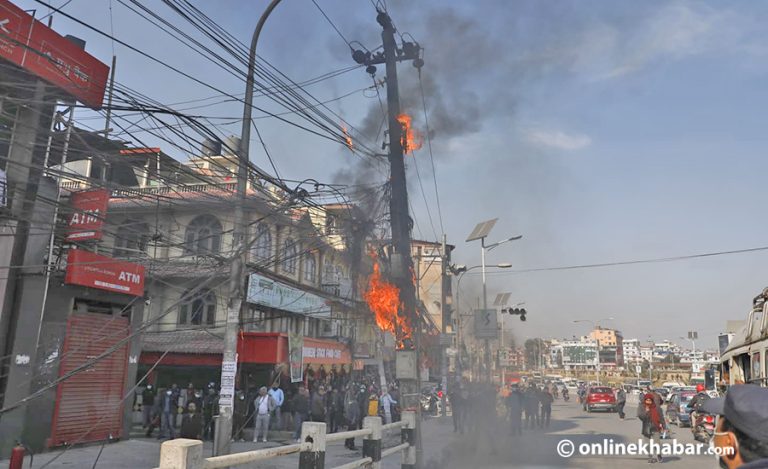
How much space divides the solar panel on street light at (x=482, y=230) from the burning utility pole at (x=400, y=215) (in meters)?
16.6

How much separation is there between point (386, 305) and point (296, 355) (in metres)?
5.35

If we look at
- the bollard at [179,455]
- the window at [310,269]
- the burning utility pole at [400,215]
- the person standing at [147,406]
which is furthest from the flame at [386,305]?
the window at [310,269]

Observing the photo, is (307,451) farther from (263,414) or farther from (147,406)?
(147,406)

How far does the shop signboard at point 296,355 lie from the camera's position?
750 inches

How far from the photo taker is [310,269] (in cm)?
3188

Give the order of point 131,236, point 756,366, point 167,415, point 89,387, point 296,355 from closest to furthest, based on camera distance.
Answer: point 756,366 < point 89,387 < point 167,415 < point 296,355 < point 131,236

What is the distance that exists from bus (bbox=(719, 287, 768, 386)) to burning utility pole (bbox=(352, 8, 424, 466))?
6.75 metres

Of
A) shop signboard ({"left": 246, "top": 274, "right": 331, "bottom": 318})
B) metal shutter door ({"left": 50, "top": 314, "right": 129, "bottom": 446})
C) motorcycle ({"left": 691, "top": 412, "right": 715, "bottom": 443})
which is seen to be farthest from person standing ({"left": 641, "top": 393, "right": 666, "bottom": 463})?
shop signboard ({"left": 246, "top": 274, "right": 331, "bottom": 318})

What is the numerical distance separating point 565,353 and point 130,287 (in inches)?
2735

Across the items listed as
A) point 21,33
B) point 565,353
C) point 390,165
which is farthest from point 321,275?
point 565,353

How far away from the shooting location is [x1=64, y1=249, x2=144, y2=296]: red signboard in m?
11.5

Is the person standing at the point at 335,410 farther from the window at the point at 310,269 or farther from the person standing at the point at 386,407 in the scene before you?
the window at the point at 310,269

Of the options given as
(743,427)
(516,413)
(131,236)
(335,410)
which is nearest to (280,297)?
(131,236)

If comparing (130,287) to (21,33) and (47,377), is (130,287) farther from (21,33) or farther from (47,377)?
(21,33)
